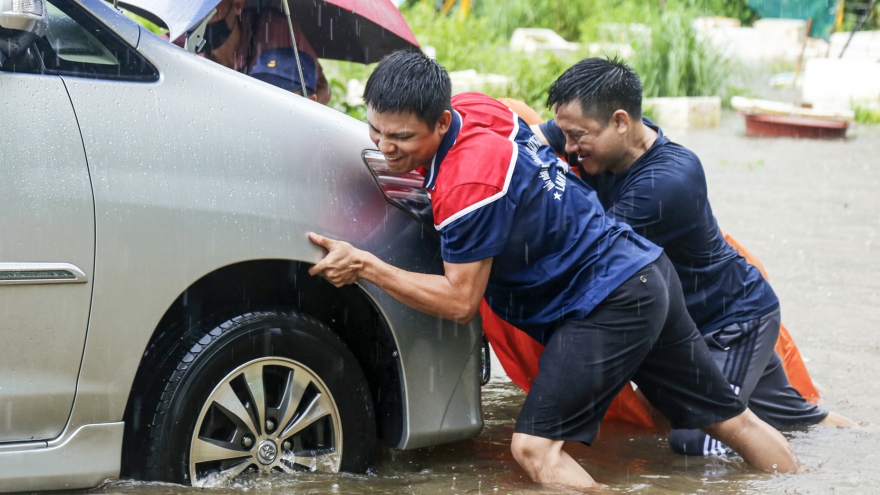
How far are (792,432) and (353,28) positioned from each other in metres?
2.71

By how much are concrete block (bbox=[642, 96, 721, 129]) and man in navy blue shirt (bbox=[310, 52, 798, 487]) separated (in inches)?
423

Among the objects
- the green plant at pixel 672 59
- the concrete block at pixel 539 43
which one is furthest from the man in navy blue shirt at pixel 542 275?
the concrete block at pixel 539 43

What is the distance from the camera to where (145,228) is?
8.68 feet

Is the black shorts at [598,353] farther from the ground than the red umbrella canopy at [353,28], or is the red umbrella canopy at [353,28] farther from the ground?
the red umbrella canopy at [353,28]

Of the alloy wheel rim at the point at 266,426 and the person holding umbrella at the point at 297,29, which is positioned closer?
the alloy wheel rim at the point at 266,426

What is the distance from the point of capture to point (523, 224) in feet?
10.1

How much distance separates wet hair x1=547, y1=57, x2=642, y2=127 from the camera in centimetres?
359

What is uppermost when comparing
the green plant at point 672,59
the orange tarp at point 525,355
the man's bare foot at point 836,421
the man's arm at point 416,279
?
the green plant at point 672,59

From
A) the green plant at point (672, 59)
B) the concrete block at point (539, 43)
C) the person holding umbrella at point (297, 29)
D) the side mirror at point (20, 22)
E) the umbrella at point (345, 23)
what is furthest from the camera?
the concrete block at point (539, 43)

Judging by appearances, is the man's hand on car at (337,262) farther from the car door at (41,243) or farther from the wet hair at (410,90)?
the car door at (41,243)

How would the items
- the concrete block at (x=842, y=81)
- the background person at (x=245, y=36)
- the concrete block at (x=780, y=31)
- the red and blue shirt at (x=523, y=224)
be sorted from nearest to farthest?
the red and blue shirt at (x=523, y=224)
the background person at (x=245, y=36)
the concrete block at (x=842, y=81)
the concrete block at (x=780, y=31)

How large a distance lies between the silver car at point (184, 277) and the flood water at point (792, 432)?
205mm

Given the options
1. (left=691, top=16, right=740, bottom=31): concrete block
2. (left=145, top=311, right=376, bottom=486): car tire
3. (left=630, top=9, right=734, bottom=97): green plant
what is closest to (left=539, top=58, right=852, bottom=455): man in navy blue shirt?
(left=145, top=311, right=376, bottom=486): car tire

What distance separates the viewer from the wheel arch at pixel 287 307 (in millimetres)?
2826
